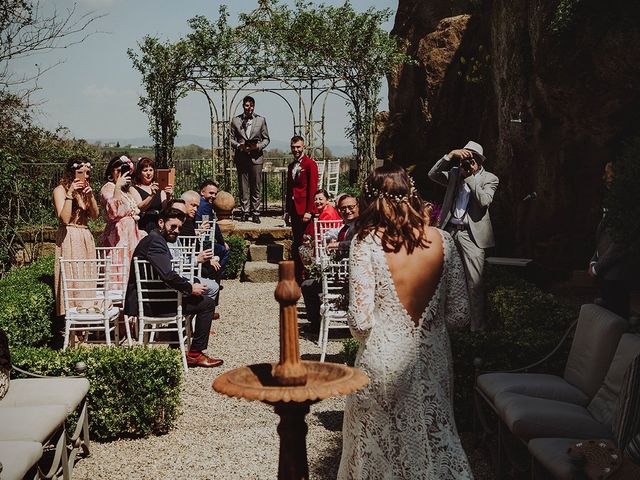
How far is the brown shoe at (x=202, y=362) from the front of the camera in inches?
313

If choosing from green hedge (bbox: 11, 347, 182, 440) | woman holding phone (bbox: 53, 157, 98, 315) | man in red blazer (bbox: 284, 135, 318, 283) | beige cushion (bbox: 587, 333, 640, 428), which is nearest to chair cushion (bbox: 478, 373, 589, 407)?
beige cushion (bbox: 587, 333, 640, 428)

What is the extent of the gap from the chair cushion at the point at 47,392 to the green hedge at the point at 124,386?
448 mm

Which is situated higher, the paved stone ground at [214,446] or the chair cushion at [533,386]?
the chair cushion at [533,386]

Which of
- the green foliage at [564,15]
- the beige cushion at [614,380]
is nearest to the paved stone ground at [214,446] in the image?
the beige cushion at [614,380]

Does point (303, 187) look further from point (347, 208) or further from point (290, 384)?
point (290, 384)

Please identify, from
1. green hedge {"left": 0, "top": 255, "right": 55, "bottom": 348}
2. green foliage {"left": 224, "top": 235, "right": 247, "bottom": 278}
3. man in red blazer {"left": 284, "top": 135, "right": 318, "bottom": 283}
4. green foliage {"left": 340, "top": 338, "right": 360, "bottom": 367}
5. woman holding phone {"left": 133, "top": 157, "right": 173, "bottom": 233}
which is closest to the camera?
green foliage {"left": 340, "top": 338, "right": 360, "bottom": 367}

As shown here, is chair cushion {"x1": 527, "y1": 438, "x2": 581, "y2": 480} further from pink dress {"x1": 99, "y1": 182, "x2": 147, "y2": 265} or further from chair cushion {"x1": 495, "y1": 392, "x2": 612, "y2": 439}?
pink dress {"x1": 99, "y1": 182, "x2": 147, "y2": 265}

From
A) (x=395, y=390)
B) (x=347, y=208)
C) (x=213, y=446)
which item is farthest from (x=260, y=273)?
(x=395, y=390)

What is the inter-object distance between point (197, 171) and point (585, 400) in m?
14.8

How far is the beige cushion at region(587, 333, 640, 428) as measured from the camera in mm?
4438

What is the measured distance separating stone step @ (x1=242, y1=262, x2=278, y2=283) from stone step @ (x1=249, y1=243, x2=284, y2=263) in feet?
2.53

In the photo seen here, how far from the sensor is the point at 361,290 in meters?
3.61

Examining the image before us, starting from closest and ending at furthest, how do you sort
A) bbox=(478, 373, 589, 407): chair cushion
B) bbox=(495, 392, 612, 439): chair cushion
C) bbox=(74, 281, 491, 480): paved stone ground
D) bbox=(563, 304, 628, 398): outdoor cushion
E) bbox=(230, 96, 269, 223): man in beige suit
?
bbox=(495, 392, 612, 439): chair cushion, bbox=(563, 304, 628, 398): outdoor cushion, bbox=(478, 373, 589, 407): chair cushion, bbox=(74, 281, 491, 480): paved stone ground, bbox=(230, 96, 269, 223): man in beige suit

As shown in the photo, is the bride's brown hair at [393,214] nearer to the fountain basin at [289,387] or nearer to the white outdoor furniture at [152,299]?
the fountain basin at [289,387]
